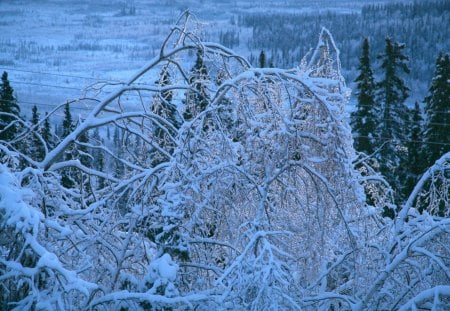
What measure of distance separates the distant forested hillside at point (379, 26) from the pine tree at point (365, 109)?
81.7 meters

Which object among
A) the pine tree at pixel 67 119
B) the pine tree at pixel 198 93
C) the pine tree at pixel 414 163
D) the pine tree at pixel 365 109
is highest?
the pine tree at pixel 198 93

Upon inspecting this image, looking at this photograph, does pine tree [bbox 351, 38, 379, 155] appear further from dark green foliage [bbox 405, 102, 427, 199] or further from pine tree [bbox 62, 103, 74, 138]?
pine tree [bbox 62, 103, 74, 138]

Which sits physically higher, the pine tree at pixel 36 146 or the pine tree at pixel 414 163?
the pine tree at pixel 36 146

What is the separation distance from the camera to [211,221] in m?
5.50

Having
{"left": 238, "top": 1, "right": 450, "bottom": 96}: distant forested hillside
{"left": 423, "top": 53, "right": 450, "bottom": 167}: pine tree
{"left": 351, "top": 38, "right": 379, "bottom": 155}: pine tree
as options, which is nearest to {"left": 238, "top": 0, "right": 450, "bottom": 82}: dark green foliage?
{"left": 238, "top": 1, "right": 450, "bottom": 96}: distant forested hillside

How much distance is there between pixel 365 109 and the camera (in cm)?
2603

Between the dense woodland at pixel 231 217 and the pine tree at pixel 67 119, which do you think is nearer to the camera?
the dense woodland at pixel 231 217

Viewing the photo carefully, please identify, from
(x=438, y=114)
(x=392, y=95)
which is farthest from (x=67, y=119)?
(x=392, y=95)

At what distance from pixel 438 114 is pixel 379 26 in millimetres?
130337

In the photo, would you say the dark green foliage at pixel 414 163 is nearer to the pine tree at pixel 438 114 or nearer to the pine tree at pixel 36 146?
the pine tree at pixel 438 114

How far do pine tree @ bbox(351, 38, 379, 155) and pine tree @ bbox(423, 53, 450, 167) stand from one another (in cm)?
252

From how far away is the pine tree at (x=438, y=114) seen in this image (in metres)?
23.0

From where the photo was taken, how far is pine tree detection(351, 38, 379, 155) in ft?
83.4

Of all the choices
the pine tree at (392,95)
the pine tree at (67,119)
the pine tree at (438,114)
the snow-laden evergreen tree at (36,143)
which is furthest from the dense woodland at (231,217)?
the pine tree at (392,95)
